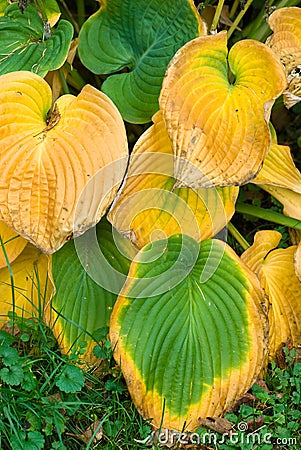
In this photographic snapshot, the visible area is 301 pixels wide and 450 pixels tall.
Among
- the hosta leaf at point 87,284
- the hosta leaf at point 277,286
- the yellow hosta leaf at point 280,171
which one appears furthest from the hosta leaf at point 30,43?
the hosta leaf at point 277,286

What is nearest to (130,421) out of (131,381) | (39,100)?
(131,381)

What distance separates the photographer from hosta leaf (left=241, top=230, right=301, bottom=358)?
177cm

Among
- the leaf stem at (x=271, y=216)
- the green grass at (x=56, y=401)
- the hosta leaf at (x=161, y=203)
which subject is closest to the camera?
the green grass at (x=56, y=401)

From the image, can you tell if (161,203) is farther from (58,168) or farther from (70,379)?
(70,379)

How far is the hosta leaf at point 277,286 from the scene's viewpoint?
1.77 metres

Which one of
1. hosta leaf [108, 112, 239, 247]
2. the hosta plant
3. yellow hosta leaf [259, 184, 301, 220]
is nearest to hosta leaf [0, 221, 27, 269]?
the hosta plant

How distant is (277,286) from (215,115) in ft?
1.66

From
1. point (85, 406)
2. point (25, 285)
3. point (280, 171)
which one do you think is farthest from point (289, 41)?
point (85, 406)

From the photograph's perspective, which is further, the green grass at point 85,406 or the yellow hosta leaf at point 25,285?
the yellow hosta leaf at point 25,285

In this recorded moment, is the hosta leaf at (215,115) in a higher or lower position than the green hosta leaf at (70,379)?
higher

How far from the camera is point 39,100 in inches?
62.9

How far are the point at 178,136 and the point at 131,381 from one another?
0.56 metres

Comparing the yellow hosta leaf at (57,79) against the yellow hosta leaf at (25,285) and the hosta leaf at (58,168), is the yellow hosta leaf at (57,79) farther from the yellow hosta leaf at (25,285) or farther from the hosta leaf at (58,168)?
the yellow hosta leaf at (25,285)

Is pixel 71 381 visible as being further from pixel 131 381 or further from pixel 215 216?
pixel 215 216
